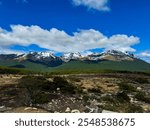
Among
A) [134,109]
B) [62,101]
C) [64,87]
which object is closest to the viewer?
[134,109]

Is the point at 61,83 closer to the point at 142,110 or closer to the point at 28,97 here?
the point at 28,97

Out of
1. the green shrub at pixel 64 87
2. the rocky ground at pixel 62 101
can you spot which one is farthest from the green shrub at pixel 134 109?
the green shrub at pixel 64 87

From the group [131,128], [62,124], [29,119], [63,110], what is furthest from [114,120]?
[63,110]

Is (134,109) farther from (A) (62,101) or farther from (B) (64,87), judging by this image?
(B) (64,87)

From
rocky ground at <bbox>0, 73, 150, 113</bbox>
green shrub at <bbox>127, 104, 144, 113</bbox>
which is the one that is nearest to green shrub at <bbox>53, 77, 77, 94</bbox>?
rocky ground at <bbox>0, 73, 150, 113</bbox>

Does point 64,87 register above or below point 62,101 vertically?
above

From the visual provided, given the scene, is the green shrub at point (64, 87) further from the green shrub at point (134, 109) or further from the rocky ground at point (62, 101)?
the green shrub at point (134, 109)

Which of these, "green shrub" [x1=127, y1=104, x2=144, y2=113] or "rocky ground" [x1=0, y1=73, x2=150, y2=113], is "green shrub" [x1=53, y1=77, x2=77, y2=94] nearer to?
"rocky ground" [x1=0, y1=73, x2=150, y2=113]

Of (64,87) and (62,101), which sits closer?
(62,101)

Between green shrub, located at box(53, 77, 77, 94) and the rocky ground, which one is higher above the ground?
green shrub, located at box(53, 77, 77, 94)

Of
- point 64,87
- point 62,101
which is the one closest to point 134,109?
point 62,101

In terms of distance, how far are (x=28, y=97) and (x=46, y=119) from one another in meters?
14.2

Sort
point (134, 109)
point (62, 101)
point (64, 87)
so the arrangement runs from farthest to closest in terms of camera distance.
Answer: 1. point (64, 87)
2. point (62, 101)
3. point (134, 109)

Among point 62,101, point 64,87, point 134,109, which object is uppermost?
point 64,87
